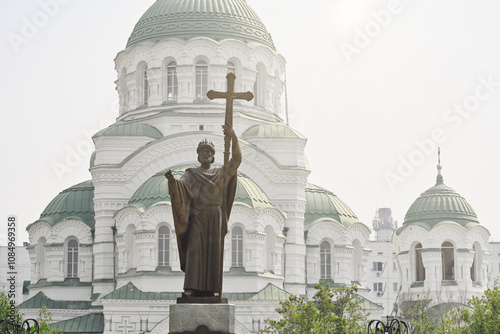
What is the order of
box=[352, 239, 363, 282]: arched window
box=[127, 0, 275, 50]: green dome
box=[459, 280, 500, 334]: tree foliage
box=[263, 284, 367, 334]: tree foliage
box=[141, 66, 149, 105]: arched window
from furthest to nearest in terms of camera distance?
box=[141, 66, 149, 105]: arched window → box=[127, 0, 275, 50]: green dome → box=[352, 239, 363, 282]: arched window → box=[263, 284, 367, 334]: tree foliage → box=[459, 280, 500, 334]: tree foliage

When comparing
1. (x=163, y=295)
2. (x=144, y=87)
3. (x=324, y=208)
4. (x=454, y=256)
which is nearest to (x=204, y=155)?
(x=163, y=295)

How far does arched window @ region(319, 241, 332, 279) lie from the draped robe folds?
34.3 meters

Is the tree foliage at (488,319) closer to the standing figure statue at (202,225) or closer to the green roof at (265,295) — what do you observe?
the green roof at (265,295)

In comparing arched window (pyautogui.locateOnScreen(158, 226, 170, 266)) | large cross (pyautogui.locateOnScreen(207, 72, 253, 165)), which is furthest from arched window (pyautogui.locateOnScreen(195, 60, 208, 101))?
large cross (pyautogui.locateOnScreen(207, 72, 253, 165))

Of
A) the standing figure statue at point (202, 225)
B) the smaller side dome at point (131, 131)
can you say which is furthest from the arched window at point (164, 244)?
the standing figure statue at point (202, 225)

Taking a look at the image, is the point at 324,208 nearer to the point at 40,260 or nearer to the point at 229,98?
the point at 40,260

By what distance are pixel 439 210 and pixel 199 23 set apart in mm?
12919

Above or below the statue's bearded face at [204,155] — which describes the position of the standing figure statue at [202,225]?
below

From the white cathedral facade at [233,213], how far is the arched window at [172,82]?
0.13ft

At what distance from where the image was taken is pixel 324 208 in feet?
159

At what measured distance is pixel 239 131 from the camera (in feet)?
156

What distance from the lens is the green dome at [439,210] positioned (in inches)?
1975

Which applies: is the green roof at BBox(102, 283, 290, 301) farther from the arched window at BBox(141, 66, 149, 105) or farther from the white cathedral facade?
the arched window at BBox(141, 66, 149, 105)

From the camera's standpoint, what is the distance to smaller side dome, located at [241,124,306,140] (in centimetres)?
4719
